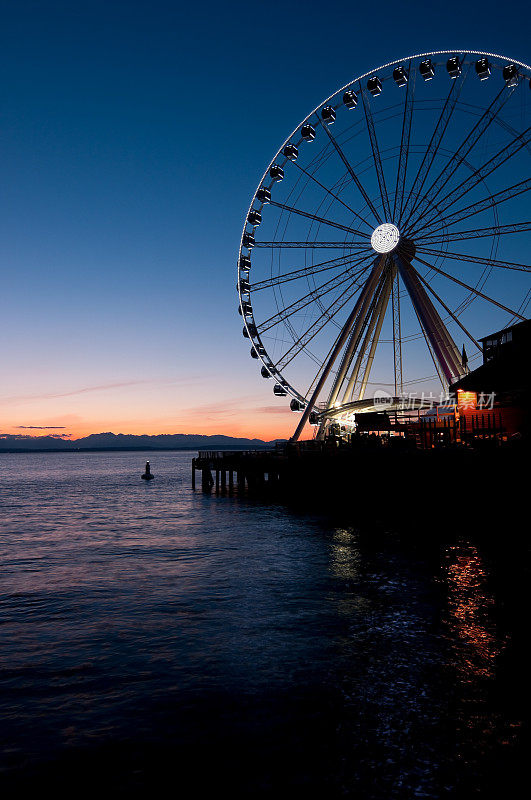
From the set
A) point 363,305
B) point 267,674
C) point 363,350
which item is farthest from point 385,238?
point 267,674

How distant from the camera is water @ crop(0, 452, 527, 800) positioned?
7258 millimetres

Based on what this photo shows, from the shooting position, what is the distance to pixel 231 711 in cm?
886

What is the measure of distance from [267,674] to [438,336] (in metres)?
27.5

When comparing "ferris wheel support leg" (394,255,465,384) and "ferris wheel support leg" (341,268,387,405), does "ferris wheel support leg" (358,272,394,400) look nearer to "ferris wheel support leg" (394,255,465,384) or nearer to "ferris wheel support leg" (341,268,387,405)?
"ferris wheel support leg" (341,268,387,405)

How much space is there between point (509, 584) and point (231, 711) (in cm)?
1079

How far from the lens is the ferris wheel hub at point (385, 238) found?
36.7 m

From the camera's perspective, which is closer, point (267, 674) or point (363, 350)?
point (267, 674)

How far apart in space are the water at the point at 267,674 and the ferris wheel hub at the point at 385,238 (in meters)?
21.6

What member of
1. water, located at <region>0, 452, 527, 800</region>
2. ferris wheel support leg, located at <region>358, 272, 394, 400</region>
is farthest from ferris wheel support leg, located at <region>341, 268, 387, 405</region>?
water, located at <region>0, 452, 527, 800</region>

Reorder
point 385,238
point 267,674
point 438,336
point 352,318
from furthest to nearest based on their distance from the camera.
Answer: point 352,318 → point 385,238 → point 438,336 → point 267,674

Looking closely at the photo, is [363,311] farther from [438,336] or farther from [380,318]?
[438,336]

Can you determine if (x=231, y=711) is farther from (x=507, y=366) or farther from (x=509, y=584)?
(x=507, y=366)

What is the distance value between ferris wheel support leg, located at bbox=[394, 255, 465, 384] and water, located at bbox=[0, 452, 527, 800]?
1462 centimetres

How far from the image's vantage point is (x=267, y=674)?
10328mm
